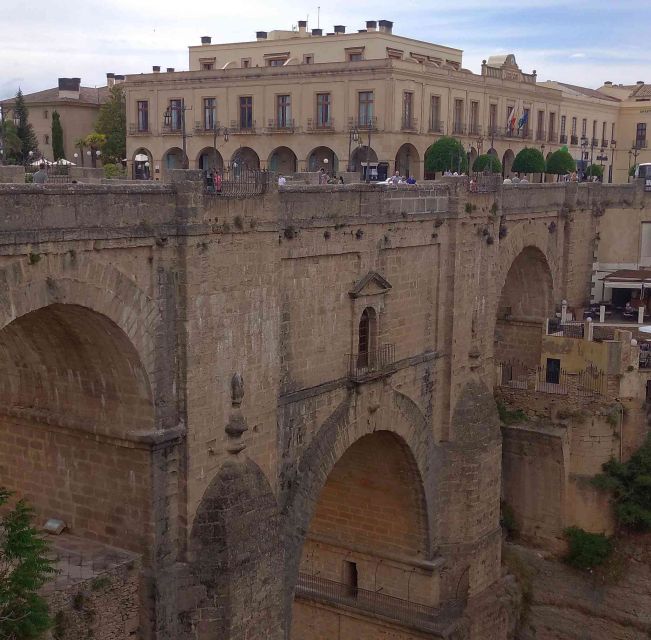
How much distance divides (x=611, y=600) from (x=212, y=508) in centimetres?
1419

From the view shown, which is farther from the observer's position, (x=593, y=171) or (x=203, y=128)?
(x=593, y=171)

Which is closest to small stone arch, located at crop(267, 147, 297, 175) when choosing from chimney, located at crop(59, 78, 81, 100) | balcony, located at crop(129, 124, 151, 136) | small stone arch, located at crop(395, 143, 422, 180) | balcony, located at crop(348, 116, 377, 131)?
balcony, located at crop(348, 116, 377, 131)

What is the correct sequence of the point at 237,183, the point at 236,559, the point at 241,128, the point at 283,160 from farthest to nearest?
the point at 283,160, the point at 241,128, the point at 237,183, the point at 236,559

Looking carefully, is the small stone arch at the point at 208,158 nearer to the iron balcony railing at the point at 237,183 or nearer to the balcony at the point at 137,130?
the balcony at the point at 137,130

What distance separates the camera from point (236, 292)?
1612cm

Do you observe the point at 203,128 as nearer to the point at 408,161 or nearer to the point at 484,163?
the point at 408,161

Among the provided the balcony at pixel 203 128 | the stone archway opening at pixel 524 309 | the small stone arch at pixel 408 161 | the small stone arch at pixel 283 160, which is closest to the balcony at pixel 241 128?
the balcony at pixel 203 128

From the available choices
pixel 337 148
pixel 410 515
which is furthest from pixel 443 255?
pixel 337 148

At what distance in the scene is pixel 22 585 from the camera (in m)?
12.3

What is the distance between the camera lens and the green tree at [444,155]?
40.7 meters

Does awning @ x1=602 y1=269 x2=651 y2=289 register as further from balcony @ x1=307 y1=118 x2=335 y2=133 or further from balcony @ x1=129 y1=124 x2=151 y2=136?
balcony @ x1=129 y1=124 x2=151 y2=136

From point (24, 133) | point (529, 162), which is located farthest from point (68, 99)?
point (529, 162)

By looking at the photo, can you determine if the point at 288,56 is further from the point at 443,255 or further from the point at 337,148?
the point at 443,255

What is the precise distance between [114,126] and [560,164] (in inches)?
857
